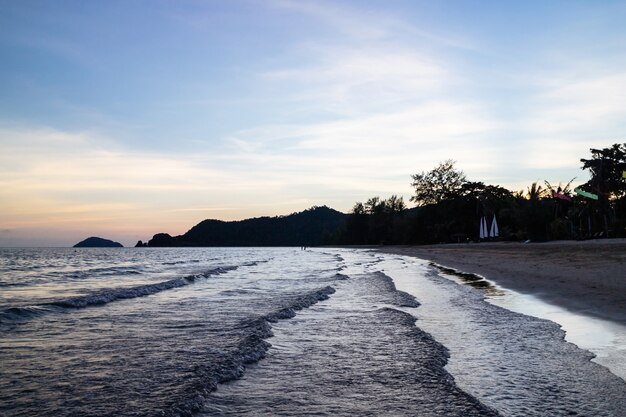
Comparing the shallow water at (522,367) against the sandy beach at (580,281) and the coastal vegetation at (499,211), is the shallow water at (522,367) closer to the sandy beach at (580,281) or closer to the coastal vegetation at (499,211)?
the sandy beach at (580,281)

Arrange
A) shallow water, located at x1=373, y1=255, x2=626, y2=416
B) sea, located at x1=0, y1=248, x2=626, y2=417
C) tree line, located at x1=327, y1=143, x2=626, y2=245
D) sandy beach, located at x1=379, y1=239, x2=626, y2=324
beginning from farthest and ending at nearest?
tree line, located at x1=327, y1=143, x2=626, y2=245 → sandy beach, located at x1=379, y1=239, x2=626, y2=324 → sea, located at x1=0, y1=248, x2=626, y2=417 → shallow water, located at x1=373, y1=255, x2=626, y2=416

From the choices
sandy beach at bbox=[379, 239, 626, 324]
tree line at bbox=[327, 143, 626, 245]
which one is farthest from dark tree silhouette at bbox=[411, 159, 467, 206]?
sandy beach at bbox=[379, 239, 626, 324]

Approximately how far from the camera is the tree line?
5288 cm

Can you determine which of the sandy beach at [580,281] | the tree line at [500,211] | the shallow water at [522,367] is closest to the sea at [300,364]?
the shallow water at [522,367]

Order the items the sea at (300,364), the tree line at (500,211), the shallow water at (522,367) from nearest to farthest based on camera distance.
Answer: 1. the shallow water at (522,367)
2. the sea at (300,364)
3. the tree line at (500,211)

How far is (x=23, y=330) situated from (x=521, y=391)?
10750 millimetres

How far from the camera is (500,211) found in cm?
7538

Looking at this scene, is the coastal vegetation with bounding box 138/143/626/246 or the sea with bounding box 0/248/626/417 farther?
the coastal vegetation with bounding box 138/143/626/246

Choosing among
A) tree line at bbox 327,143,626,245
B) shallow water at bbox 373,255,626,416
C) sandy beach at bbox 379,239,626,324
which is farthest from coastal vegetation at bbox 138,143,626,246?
shallow water at bbox 373,255,626,416

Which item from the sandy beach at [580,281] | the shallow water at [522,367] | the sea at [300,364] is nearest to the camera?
the shallow water at [522,367]

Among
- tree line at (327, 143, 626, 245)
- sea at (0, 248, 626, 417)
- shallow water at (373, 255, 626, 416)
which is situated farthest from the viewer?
tree line at (327, 143, 626, 245)

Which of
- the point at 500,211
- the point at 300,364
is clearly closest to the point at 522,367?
the point at 300,364

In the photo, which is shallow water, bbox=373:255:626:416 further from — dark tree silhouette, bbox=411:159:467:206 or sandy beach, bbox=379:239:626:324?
dark tree silhouette, bbox=411:159:467:206

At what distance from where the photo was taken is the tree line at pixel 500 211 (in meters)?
52.9
